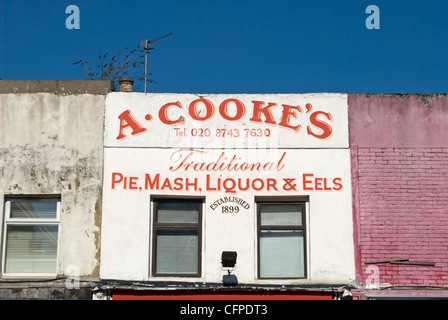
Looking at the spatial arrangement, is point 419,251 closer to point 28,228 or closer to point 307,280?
point 307,280

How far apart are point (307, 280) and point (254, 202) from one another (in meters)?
1.82

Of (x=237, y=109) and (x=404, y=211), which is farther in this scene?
(x=237, y=109)

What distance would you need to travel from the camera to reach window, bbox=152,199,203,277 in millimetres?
14047

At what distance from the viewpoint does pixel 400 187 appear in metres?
14.2

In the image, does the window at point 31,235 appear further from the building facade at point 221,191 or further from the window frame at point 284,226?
the window frame at point 284,226

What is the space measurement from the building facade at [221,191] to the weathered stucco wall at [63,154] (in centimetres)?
3

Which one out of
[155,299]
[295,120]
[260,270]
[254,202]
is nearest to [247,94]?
[295,120]

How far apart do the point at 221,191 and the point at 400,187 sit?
3.52m

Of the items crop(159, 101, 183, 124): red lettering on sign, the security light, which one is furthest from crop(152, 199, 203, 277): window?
crop(159, 101, 183, 124): red lettering on sign

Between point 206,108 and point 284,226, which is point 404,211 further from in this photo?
point 206,108

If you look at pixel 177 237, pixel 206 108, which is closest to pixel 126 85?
pixel 206 108

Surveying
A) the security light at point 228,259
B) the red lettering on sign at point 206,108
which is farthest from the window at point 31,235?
the security light at point 228,259

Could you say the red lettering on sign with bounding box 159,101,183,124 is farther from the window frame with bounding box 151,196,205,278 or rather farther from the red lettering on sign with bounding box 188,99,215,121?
the window frame with bounding box 151,196,205,278

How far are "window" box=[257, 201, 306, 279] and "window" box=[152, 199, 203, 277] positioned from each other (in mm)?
1248
